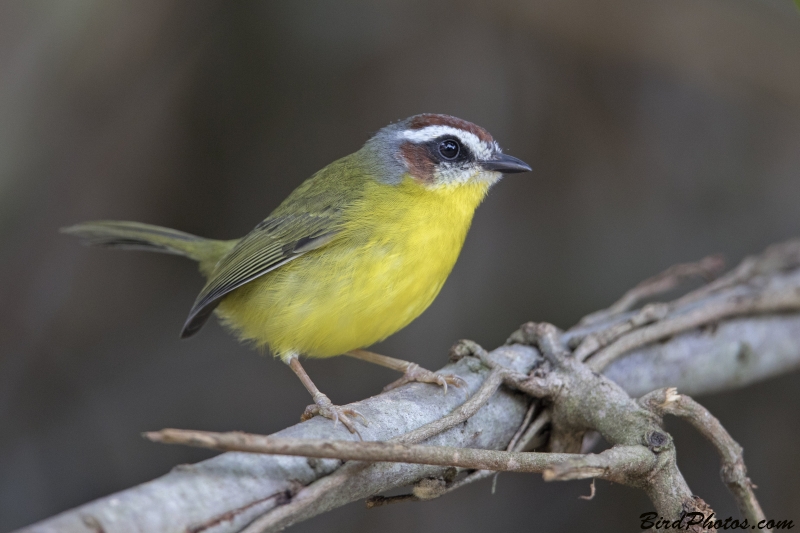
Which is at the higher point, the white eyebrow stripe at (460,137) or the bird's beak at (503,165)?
the white eyebrow stripe at (460,137)

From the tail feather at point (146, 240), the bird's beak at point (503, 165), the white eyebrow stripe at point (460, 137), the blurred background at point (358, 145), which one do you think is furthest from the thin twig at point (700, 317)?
the tail feather at point (146, 240)

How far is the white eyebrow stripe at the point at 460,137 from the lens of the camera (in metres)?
3.18

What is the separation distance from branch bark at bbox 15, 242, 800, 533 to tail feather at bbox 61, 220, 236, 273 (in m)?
1.83

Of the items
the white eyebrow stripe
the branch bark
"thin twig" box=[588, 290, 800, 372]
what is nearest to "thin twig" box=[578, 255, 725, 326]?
the branch bark

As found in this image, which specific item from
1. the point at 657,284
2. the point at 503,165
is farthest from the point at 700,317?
the point at 503,165

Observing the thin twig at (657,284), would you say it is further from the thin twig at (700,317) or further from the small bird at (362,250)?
the small bird at (362,250)

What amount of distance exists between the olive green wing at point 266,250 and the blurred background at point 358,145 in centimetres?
124

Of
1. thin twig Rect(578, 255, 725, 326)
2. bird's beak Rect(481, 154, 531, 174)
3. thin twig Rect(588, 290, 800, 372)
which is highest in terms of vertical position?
bird's beak Rect(481, 154, 531, 174)

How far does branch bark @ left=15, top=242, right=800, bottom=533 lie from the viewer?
146 cm

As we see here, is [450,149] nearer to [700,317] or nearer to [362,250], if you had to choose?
[362,250]

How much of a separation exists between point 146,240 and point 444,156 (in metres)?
1.69

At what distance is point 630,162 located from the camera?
4.51 metres

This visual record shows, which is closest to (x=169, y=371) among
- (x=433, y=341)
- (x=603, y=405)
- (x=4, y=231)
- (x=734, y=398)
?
(x=4, y=231)

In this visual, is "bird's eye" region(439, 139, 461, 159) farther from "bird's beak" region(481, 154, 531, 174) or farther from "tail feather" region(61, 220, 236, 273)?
"tail feather" region(61, 220, 236, 273)
